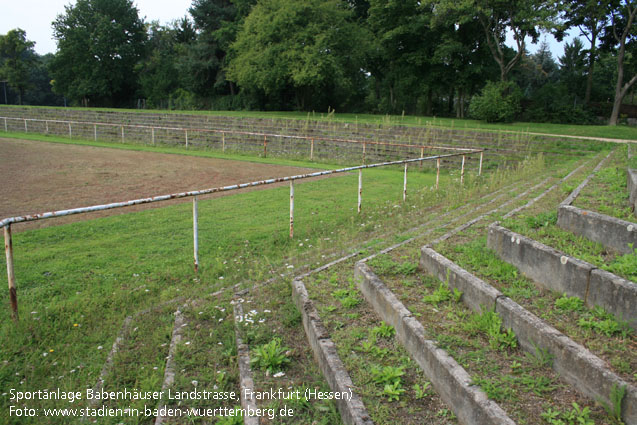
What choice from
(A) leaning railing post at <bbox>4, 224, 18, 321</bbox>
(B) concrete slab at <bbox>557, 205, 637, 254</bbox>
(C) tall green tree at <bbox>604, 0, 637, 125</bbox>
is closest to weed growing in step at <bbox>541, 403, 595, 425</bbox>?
(B) concrete slab at <bbox>557, 205, 637, 254</bbox>

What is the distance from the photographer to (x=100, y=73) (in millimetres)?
48469

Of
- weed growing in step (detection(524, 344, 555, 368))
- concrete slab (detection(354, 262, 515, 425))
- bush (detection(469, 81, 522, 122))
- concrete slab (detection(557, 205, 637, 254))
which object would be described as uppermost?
bush (detection(469, 81, 522, 122))

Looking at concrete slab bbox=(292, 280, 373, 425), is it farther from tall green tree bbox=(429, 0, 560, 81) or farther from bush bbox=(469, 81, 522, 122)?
tall green tree bbox=(429, 0, 560, 81)

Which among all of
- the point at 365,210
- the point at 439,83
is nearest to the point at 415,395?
the point at 365,210

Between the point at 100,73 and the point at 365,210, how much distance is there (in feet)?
160

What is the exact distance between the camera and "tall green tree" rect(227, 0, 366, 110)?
91.4ft

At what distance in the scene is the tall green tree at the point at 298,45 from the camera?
27844 mm

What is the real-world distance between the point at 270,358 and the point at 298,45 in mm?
27668

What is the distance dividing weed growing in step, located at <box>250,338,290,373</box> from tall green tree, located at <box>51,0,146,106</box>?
5257cm

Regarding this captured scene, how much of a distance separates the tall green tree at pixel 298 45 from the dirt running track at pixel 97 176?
12018 mm

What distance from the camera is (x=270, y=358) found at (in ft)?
10.8

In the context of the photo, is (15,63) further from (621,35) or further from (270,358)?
(270,358)

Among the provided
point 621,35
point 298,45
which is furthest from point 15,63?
point 621,35

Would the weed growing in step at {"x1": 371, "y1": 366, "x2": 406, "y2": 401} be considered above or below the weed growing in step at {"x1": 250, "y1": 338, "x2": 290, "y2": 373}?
above
